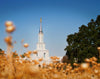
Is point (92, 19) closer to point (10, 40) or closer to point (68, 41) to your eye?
point (68, 41)

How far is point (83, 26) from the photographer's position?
14.8m

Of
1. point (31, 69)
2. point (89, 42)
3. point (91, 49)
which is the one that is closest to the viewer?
point (31, 69)

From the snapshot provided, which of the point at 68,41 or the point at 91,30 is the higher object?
the point at 91,30

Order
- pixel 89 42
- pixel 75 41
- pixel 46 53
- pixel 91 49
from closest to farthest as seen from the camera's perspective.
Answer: pixel 91 49 → pixel 89 42 → pixel 75 41 → pixel 46 53

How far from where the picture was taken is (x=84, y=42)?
1354 cm

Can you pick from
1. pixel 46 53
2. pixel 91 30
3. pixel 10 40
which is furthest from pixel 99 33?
pixel 46 53

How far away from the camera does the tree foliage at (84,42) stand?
40.4ft

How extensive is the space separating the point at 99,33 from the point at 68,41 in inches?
137

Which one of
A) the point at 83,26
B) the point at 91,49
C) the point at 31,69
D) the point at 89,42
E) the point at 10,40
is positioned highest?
the point at 83,26

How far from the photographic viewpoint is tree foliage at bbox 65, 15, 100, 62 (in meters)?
12.3

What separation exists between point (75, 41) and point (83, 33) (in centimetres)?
126

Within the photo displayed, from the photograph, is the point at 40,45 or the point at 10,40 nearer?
the point at 10,40

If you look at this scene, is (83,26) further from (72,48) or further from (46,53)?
(46,53)

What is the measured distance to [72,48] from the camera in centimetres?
Answer: 1384
